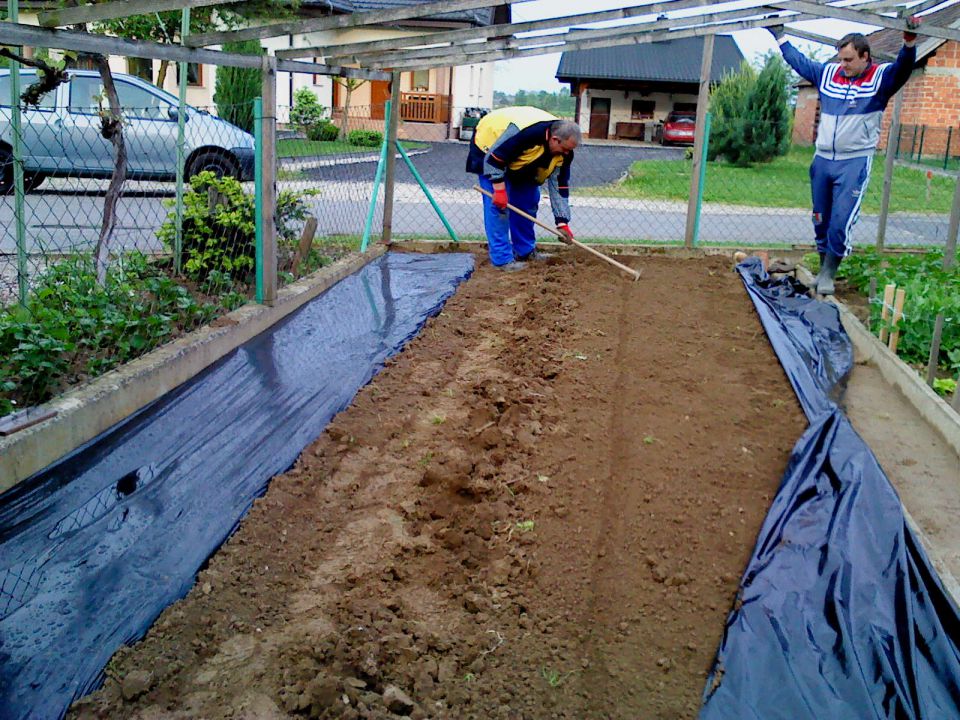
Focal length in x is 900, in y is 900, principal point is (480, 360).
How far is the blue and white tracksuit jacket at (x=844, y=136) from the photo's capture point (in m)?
7.08

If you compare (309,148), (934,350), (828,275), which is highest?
(309,148)

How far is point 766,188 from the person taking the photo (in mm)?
17000

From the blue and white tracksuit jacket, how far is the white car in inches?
195

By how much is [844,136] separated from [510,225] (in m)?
3.05

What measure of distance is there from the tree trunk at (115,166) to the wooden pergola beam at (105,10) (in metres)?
1.22

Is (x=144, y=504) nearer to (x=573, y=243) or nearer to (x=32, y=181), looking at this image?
(x=32, y=181)

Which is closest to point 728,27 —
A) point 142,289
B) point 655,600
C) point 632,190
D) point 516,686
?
point 142,289

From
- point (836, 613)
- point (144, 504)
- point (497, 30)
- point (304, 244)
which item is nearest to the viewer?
point (836, 613)

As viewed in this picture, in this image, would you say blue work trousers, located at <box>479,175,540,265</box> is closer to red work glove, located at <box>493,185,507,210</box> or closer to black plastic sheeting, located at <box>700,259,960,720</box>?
red work glove, located at <box>493,185,507,210</box>

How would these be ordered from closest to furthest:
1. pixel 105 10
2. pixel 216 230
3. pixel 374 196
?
pixel 105 10 → pixel 216 230 → pixel 374 196

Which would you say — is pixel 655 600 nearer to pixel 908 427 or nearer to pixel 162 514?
pixel 162 514

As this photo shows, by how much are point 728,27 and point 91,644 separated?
22.8 ft

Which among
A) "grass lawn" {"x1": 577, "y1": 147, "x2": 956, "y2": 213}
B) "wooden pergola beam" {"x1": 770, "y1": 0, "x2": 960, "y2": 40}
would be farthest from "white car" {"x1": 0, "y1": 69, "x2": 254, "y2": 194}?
"grass lawn" {"x1": 577, "y1": 147, "x2": 956, "y2": 213}

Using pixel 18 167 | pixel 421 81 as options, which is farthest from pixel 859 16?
pixel 421 81
